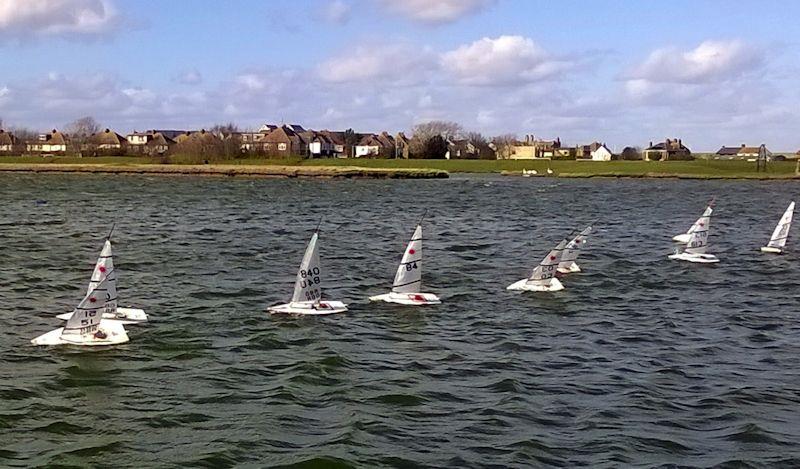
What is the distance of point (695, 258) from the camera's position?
45.0m

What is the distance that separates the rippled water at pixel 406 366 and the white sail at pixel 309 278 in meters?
1.09

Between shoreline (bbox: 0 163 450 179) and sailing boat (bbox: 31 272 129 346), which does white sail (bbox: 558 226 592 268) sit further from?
shoreline (bbox: 0 163 450 179)

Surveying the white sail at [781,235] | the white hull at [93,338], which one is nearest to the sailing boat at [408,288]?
the white hull at [93,338]

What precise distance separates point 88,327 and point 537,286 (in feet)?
55.1

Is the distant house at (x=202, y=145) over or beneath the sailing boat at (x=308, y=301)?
over

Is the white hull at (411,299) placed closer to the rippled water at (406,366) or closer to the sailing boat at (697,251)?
the rippled water at (406,366)

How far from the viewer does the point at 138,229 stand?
57125 mm

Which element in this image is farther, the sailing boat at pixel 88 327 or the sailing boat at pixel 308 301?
the sailing boat at pixel 308 301

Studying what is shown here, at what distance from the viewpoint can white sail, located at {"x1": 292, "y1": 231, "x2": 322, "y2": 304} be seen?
25609 mm

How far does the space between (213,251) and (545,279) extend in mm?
19143

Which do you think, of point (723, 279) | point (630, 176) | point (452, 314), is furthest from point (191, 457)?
point (630, 176)

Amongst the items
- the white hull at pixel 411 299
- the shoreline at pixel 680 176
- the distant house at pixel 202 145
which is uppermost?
the distant house at pixel 202 145

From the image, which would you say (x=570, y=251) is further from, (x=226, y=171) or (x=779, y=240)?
(x=226, y=171)

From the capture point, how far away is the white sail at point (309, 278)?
25.6 meters
